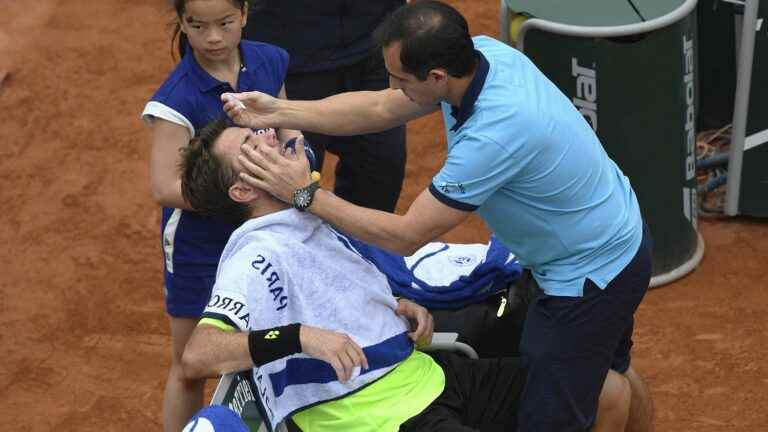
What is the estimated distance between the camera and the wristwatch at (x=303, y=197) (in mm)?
3838

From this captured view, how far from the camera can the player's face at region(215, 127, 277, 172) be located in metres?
3.90

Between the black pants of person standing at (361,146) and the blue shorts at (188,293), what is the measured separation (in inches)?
43.0

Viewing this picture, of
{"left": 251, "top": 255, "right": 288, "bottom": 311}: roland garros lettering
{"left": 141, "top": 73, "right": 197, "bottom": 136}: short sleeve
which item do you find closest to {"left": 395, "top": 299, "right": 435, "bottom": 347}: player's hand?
{"left": 251, "top": 255, "right": 288, "bottom": 311}: roland garros lettering

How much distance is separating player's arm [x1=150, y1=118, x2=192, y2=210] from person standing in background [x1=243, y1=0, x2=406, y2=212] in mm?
1131

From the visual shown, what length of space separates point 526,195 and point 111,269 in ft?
10.6

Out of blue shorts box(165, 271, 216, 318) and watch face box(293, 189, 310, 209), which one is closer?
watch face box(293, 189, 310, 209)

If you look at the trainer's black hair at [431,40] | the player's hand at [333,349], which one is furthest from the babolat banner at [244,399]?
the trainer's black hair at [431,40]

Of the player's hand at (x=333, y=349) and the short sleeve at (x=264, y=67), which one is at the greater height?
the short sleeve at (x=264, y=67)

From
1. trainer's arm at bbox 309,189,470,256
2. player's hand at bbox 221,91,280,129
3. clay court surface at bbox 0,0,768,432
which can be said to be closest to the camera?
trainer's arm at bbox 309,189,470,256

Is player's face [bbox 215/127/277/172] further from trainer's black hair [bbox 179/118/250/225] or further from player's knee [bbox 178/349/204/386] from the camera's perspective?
player's knee [bbox 178/349/204/386]

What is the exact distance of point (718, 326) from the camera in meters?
5.99

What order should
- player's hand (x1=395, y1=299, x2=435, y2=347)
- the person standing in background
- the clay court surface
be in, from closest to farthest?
1. player's hand (x1=395, y1=299, x2=435, y2=347)
2. the person standing in background
3. the clay court surface

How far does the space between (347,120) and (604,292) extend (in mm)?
1027

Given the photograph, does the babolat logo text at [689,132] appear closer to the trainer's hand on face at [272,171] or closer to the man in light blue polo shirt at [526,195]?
the man in light blue polo shirt at [526,195]
